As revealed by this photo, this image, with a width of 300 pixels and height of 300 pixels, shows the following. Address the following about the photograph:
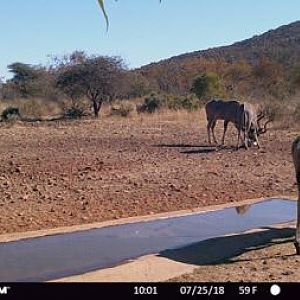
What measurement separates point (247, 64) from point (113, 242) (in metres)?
56.4

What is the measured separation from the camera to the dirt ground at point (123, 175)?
10.3m

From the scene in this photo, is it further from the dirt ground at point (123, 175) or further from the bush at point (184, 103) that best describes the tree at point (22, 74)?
the dirt ground at point (123, 175)

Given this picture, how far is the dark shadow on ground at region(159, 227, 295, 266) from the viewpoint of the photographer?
7.50 meters

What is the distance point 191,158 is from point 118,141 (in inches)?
182

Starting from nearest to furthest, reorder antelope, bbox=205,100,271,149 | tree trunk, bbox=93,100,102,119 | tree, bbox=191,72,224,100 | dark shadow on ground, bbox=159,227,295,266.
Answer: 1. dark shadow on ground, bbox=159,227,295,266
2. antelope, bbox=205,100,271,149
3. tree trunk, bbox=93,100,102,119
4. tree, bbox=191,72,224,100

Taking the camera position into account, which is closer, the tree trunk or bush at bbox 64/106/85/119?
the tree trunk

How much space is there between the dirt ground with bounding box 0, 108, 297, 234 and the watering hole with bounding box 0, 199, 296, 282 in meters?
0.67

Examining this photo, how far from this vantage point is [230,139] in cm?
2156

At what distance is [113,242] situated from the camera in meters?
8.54

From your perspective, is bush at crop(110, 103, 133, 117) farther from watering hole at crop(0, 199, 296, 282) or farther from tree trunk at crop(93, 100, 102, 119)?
watering hole at crop(0, 199, 296, 282)

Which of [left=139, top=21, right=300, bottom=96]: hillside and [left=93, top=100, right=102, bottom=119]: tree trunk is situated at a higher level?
[left=139, top=21, right=300, bottom=96]: hillside

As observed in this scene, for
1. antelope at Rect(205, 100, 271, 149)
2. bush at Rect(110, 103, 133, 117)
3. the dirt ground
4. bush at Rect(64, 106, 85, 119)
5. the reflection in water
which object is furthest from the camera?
bush at Rect(64, 106, 85, 119)

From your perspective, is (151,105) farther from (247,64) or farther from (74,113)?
(247,64)
